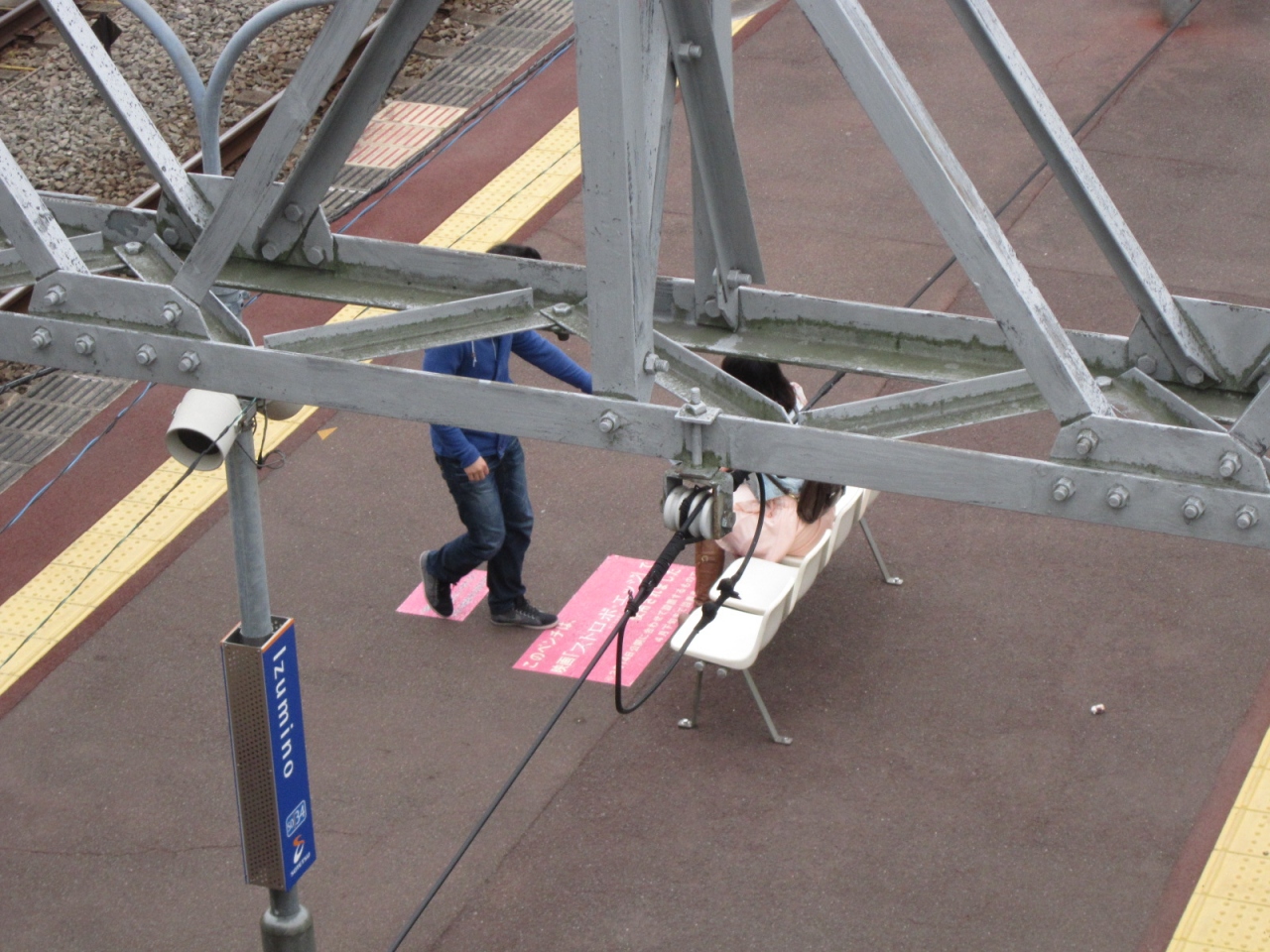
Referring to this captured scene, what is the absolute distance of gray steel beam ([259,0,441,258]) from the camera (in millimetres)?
4188

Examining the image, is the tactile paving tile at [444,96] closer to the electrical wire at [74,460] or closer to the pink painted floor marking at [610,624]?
the electrical wire at [74,460]

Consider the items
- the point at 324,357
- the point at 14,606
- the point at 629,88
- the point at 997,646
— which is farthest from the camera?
the point at 14,606

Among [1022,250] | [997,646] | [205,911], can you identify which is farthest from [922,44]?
[205,911]

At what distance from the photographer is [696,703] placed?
7.92 m

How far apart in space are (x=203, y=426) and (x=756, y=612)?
11.7 feet

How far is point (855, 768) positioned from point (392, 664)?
228 centimetres

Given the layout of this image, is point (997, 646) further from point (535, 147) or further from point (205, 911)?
point (535, 147)

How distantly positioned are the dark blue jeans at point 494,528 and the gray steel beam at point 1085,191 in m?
4.40

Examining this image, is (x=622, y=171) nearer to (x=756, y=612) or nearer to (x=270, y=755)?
(x=270, y=755)

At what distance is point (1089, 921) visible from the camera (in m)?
6.97

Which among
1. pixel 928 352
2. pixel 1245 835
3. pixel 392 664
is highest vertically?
pixel 928 352

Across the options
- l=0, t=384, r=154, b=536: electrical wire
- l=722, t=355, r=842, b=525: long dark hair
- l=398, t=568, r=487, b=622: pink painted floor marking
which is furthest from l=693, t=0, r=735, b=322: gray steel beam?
l=0, t=384, r=154, b=536: electrical wire

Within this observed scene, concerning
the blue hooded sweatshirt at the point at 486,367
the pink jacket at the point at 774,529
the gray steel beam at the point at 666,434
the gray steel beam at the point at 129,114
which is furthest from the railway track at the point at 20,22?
the gray steel beam at the point at 666,434

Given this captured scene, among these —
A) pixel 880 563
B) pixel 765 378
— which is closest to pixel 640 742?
pixel 880 563
